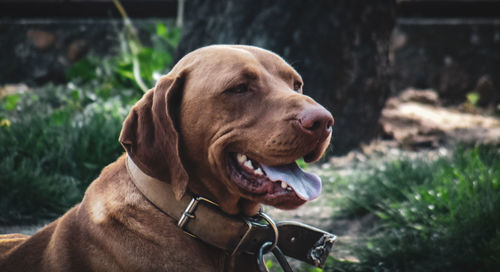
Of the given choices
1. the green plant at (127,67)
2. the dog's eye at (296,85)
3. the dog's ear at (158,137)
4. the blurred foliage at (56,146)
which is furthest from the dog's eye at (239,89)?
the green plant at (127,67)

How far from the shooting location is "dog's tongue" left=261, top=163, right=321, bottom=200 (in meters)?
1.97

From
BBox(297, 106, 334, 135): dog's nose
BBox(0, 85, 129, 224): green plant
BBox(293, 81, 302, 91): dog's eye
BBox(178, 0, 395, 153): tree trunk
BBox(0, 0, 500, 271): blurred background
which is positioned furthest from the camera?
BBox(178, 0, 395, 153): tree trunk

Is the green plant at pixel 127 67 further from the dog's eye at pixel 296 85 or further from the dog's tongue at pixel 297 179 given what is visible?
the dog's tongue at pixel 297 179

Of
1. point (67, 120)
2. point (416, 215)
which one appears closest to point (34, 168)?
point (67, 120)

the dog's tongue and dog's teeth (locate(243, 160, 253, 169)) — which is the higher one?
dog's teeth (locate(243, 160, 253, 169))

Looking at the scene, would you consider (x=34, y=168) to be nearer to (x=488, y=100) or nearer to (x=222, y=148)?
(x=222, y=148)

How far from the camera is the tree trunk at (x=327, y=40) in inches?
206

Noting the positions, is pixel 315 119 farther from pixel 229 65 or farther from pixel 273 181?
pixel 229 65

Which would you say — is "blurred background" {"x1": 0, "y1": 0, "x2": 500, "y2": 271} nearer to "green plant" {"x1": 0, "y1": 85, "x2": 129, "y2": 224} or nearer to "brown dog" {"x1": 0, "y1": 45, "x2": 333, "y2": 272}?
"green plant" {"x1": 0, "y1": 85, "x2": 129, "y2": 224}

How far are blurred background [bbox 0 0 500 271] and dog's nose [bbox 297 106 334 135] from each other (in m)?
1.22

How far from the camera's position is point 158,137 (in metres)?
2.00

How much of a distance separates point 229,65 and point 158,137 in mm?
410

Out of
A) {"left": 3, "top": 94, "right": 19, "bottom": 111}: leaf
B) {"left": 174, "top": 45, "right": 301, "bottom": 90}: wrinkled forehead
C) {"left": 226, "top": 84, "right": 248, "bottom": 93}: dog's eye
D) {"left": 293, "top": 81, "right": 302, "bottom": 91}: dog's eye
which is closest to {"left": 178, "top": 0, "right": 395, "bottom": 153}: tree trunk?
{"left": 3, "top": 94, "right": 19, "bottom": 111}: leaf

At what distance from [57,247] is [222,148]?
2.53 ft
